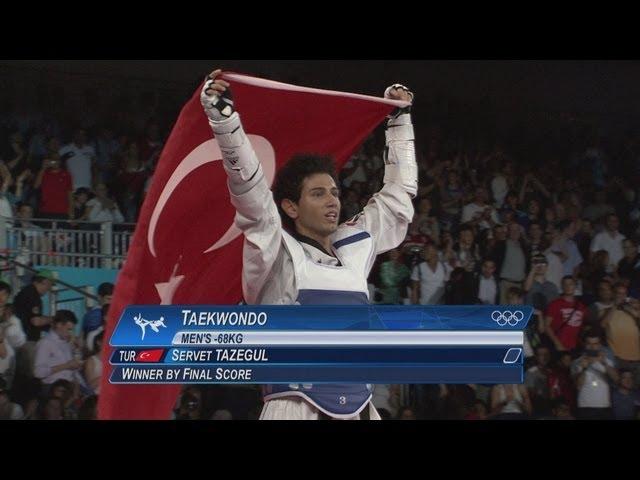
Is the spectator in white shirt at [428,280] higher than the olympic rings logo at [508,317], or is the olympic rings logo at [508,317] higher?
the spectator in white shirt at [428,280]

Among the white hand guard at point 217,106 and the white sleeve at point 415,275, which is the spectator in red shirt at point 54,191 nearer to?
the white sleeve at point 415,275

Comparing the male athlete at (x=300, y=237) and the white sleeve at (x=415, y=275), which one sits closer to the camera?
the male athlete at (x=300, y=237)

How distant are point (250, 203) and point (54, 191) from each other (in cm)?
363

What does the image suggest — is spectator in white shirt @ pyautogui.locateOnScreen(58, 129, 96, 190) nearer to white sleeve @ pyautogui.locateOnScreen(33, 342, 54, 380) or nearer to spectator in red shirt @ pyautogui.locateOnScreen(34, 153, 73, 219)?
spectator in red shirt @ pyautogui.locateOnScreen(34, 153, 73, 219)

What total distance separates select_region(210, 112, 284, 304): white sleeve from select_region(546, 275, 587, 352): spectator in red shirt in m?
3.07

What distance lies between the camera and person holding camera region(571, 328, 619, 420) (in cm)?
721

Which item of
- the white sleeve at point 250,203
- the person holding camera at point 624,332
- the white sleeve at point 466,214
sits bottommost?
the white sleeve at point 250,203

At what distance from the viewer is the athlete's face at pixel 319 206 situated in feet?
16.0

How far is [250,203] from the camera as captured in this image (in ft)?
15.2

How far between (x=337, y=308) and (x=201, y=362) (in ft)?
1.83

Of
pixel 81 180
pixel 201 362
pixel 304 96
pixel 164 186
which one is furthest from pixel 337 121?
pixel 81 180

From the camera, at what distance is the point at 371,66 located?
869 cm

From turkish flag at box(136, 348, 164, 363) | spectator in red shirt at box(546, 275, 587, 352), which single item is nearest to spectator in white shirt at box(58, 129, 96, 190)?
spectator in red shirt at box(546, 275, 587, 352)

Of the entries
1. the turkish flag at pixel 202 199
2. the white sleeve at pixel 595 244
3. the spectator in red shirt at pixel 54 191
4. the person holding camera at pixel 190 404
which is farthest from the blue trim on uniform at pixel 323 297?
the white sleeve at pixel 595 244
